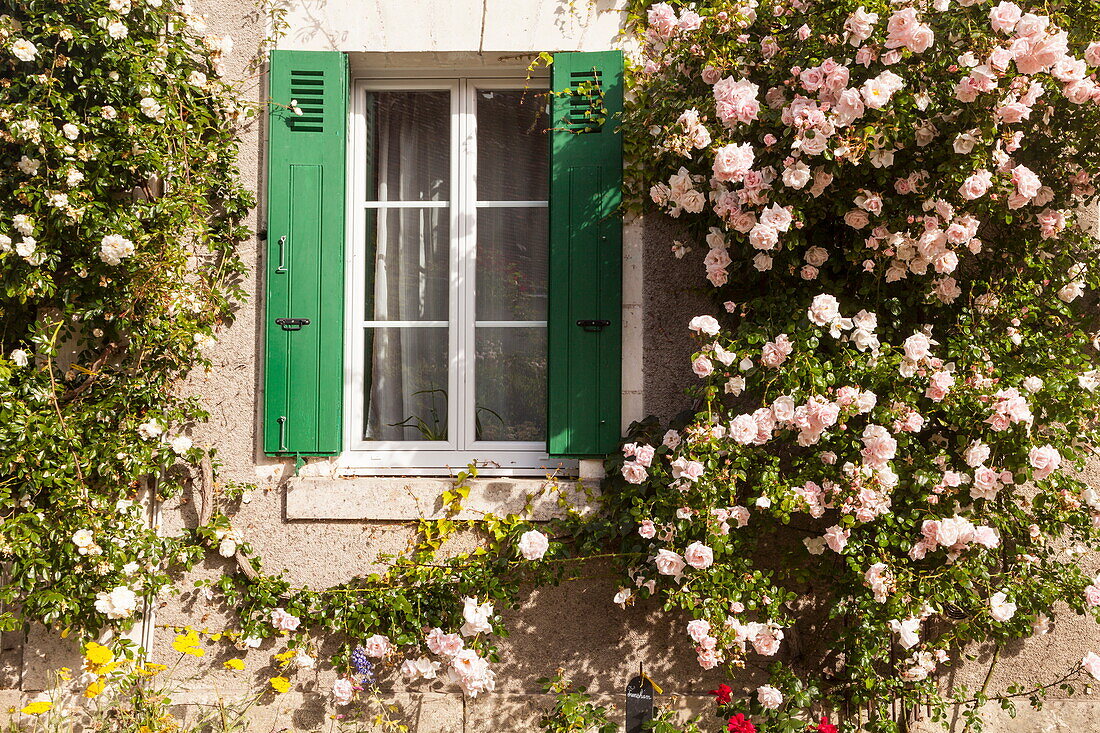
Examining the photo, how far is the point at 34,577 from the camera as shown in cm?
279

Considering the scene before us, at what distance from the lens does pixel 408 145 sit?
135 inches

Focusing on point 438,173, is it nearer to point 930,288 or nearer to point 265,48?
point 265,48

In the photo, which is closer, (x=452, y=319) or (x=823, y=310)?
(x=823, y=310)

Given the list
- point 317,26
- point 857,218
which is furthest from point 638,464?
point 317,26

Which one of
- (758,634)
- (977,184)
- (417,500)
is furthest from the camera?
(417,500)

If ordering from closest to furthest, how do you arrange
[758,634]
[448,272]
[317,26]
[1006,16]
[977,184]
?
[1006,16] → [977,184] → [758,634] → [317,26] → [448,272]

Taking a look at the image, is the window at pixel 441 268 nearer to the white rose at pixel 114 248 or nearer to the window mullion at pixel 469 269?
the window mullion at pixel 469 269

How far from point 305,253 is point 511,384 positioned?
1.04 m

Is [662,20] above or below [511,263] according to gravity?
above

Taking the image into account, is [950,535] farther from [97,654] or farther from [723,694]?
[97,654]

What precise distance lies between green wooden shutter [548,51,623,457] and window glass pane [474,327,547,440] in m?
0.18

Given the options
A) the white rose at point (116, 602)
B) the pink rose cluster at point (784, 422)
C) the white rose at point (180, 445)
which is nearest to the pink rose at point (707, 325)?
the pink rose cluster at point (784, 422)

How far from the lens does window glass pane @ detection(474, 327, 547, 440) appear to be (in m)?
3.33

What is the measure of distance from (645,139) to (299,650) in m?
2.51
